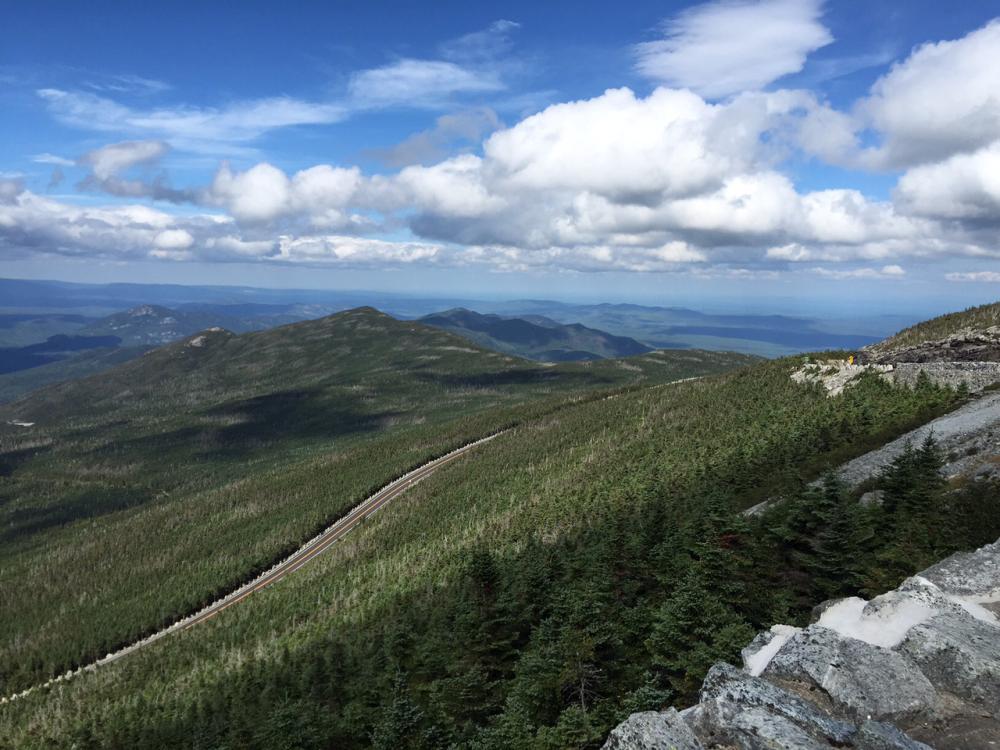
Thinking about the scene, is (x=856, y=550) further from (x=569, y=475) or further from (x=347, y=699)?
(x=569, y=475)

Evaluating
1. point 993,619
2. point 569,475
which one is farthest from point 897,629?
point 569,475

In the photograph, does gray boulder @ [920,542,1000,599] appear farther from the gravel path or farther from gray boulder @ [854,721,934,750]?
the gravel path

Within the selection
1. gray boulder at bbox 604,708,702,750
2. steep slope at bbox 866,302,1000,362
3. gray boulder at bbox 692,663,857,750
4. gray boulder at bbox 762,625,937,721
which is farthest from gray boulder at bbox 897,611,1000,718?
steep slope at bbox 866,302,1000,362

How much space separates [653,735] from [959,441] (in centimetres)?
5609

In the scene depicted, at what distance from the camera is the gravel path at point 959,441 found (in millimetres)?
47406

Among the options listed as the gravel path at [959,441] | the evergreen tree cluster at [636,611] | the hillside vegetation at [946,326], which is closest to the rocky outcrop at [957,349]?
the hillside vegetation at [946,326]

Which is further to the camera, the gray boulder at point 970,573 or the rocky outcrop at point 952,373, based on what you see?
the rocky outcrop at point 952,373

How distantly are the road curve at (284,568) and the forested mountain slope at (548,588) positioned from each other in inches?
460

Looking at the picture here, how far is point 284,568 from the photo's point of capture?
160 m

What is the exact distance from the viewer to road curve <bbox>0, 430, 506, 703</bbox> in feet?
437

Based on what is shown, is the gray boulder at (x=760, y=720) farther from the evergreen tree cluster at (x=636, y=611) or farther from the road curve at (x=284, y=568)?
the road curve at (x=284, y=568)

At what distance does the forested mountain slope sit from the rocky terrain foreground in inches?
318

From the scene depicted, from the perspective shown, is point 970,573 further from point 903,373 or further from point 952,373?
point 903,373

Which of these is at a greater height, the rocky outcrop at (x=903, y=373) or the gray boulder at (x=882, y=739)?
the rocky outcrop at (x=903, y=373)
